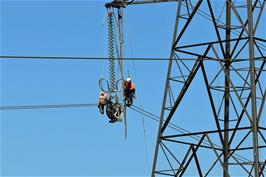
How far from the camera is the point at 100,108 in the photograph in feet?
129

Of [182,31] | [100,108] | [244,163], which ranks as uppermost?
[182,31]

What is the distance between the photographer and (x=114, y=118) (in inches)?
1529

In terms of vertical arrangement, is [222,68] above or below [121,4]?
below

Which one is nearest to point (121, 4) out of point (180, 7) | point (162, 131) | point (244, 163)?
point (180, 7)

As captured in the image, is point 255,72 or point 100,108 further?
point 100,108

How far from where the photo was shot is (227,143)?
3841cm

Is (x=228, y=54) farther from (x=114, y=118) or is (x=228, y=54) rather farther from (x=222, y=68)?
(x=114, y=118)

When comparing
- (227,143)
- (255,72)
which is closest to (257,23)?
(255,72)

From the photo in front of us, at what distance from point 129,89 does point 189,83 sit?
7.80 feet

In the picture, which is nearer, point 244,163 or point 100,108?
point 244,163

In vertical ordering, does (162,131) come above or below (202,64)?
below

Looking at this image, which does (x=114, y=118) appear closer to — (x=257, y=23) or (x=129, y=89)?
(x=129, y=89)

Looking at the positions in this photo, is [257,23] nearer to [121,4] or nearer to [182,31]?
[182,31]

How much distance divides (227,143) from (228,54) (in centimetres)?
332
